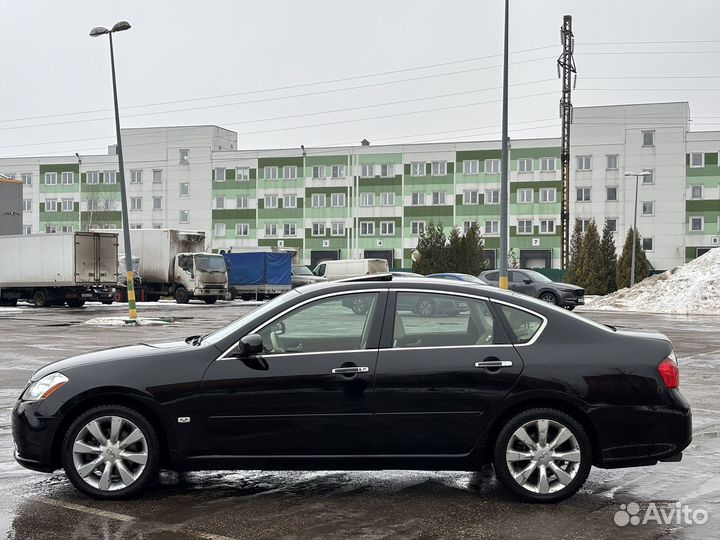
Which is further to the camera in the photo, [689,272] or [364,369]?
[689,272]

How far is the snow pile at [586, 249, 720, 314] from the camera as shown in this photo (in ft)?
115

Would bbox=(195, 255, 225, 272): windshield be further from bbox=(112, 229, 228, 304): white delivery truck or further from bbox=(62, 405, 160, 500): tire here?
bbox=(62, 405, 160, 500): tire

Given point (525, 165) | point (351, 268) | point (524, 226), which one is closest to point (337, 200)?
point (524, 226)

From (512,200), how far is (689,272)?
42954 millimetres

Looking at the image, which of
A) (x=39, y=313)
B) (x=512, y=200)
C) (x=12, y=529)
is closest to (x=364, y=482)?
(x=12, y=529)

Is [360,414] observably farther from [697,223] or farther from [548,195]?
[548,195]

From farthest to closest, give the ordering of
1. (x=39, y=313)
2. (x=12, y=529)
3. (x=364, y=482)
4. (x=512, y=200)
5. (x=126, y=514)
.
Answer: (x=512, y=200) < (x=39, y=313) < (x=364, y=482) < (x=126, y=514) < (x=12, y=529)

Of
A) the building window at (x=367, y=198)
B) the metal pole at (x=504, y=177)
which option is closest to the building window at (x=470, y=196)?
the building window at (x=367, y=198)

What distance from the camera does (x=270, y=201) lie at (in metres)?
87.2

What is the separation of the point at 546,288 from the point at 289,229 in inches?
2186

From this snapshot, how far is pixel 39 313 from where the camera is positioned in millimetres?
33062

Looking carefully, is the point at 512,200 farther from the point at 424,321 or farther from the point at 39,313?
the point at 424,321

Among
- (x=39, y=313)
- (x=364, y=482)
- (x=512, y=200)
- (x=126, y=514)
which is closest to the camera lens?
(x=126, y=514)

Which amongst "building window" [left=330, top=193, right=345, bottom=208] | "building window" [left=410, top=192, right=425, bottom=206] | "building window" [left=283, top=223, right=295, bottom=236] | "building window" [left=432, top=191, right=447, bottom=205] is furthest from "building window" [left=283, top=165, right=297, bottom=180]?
"building window" [left=432, top=191, right=447, bottom=205]
